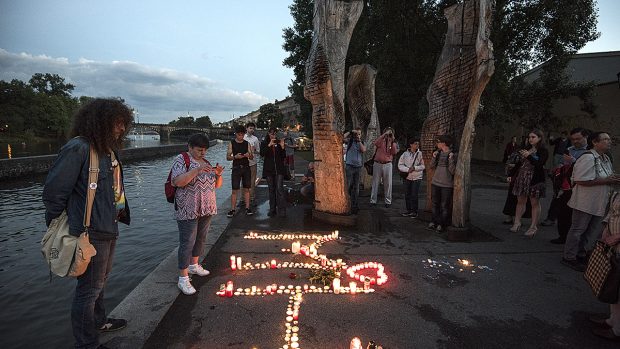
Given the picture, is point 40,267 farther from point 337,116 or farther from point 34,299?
point 337,116

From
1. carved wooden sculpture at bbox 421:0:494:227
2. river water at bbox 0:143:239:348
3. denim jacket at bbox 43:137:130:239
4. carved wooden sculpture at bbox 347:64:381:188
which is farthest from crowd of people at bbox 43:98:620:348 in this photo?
carved wooden sculpture at bbox 347:64:381:188

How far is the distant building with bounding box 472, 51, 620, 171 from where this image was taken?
52.8 ft

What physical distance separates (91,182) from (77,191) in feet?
0.45

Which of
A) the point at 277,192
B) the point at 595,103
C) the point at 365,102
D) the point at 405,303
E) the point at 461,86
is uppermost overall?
the point at 595,103

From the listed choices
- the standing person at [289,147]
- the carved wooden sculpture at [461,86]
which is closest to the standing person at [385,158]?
the carved wooden sculpture at [461,86]

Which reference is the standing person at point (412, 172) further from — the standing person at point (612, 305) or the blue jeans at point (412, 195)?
the standing person at point (612, 305)

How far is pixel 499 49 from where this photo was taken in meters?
16.5

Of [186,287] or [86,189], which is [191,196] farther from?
[86,189]

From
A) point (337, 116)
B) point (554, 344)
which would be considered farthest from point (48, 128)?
point (554, 344)

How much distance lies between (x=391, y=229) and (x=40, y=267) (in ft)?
22.9

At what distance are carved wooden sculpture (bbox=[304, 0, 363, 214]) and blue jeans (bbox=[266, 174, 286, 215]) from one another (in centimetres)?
92

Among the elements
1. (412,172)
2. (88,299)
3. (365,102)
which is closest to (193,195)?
(88,299)

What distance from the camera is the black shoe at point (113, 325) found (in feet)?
10.5

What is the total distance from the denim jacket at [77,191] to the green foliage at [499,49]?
17.1 m
